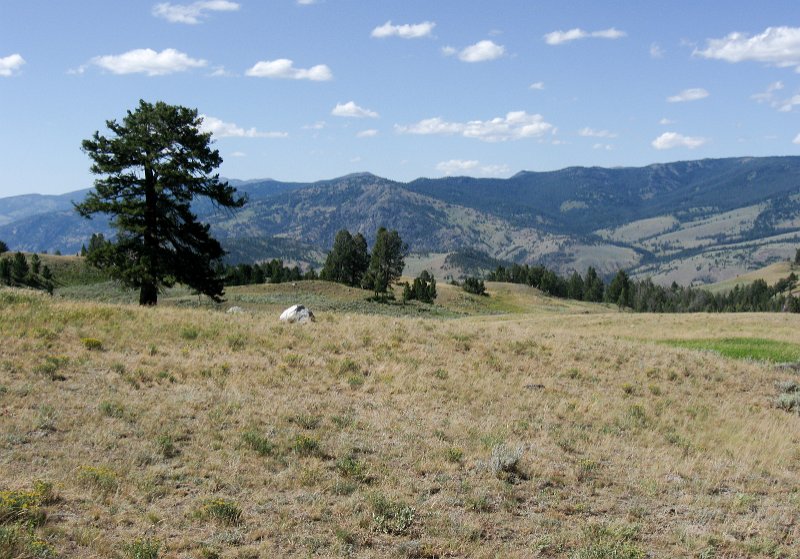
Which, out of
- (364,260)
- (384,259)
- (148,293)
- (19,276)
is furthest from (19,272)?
(148,293)

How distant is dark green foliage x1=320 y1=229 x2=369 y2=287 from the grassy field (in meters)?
85.9

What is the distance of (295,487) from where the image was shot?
10117 mm

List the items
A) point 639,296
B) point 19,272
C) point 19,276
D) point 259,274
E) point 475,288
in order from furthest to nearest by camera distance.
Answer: point 639,296 < point 475,288 < point 259,274 < point 19,272 < point 19,276

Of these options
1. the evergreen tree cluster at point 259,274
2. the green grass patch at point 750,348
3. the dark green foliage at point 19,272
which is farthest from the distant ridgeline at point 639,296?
the dark green foliage at point 19,272

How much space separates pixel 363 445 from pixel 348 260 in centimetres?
9767

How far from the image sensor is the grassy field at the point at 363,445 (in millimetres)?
8672

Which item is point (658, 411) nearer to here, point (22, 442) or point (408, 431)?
point (408, 431)

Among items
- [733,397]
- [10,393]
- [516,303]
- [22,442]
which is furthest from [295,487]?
[516,303]

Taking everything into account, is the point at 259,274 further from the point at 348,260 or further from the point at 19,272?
the point at 19,272

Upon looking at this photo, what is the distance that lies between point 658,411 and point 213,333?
14.0 m

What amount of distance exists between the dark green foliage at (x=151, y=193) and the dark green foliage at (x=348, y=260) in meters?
78.1

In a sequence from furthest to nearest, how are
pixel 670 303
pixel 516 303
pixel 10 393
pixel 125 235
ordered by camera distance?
pixel 670 303, pixel 516 303, pixel 125 235, pixel 10 393

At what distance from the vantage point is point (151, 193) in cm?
2933

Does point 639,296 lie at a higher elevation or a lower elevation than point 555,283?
lower
